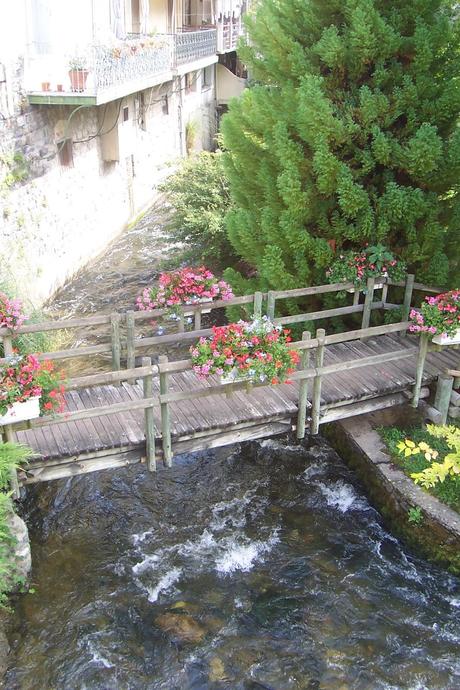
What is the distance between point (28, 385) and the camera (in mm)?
6090

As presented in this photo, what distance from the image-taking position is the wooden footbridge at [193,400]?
6773mm

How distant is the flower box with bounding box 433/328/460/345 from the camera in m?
7.72

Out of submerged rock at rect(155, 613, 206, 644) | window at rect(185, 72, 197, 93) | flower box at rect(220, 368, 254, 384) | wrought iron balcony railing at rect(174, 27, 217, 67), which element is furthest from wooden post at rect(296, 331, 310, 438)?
window at rect(185, 72, 197, 93)

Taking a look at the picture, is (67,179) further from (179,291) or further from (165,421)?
(165,421)

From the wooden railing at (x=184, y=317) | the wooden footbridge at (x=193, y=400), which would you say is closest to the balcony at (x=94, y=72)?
the wooden railing at (x=184, y=317)

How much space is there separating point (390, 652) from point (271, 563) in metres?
1.58

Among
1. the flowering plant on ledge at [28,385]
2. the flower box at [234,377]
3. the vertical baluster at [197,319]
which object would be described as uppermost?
the flowering plant on ledge at [28,385]

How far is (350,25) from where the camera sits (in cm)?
895

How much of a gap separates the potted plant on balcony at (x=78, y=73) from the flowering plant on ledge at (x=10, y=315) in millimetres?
6196

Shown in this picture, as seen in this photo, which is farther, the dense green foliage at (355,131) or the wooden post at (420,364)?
the dense green foliage at (355,131)

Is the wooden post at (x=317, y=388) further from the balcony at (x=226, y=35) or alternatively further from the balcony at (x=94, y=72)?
the balcony at (x=226, y=35)

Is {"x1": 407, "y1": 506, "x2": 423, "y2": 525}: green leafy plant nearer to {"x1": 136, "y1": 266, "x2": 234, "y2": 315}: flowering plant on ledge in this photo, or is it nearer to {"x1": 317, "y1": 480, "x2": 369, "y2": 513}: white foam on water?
{"x1": 317, "y1": 480, "x2": 369, "y2": 513}: white foam on water

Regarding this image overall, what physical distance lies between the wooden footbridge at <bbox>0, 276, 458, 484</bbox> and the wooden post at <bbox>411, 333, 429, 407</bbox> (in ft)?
0.04

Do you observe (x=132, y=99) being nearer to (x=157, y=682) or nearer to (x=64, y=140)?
(x=64, y=140)
